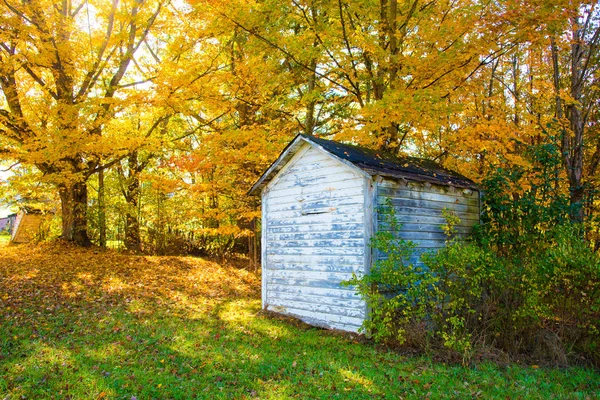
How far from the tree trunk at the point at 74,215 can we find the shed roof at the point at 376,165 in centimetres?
893

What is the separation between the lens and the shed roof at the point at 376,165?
745 centimetres

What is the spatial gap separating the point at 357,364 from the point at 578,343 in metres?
3.61

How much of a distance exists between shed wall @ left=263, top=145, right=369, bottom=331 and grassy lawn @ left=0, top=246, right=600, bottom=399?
0.51 metres

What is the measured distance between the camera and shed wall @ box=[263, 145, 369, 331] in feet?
24.4

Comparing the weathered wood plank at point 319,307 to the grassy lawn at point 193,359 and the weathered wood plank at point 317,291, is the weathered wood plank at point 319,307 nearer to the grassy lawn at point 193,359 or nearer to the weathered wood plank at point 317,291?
the weathered wood plank at point 317,291

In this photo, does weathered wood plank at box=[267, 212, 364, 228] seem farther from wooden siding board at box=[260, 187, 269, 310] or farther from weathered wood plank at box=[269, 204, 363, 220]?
wooden siding board at box=[260, 187, 269, 310]

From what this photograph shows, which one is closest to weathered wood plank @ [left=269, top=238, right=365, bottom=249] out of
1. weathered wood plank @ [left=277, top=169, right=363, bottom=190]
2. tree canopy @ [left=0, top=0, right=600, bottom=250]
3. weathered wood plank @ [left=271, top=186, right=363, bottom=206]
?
weathered wood plank @ [left=271, top=186, right=363, bottom=206]

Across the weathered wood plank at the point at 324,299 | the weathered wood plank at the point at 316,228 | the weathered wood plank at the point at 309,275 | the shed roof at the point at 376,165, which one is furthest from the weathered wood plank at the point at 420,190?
the weathered wood plank at the point at 324,299

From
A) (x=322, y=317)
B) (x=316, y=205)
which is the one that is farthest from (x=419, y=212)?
(x=322, y=317)

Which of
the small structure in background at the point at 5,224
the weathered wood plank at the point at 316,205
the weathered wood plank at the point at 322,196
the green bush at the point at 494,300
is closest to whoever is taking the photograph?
the green bush at the point at 494,300

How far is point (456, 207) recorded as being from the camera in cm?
875

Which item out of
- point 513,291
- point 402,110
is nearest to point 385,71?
point 402,110

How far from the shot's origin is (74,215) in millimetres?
15117

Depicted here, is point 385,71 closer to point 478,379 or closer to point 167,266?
point 478,379
